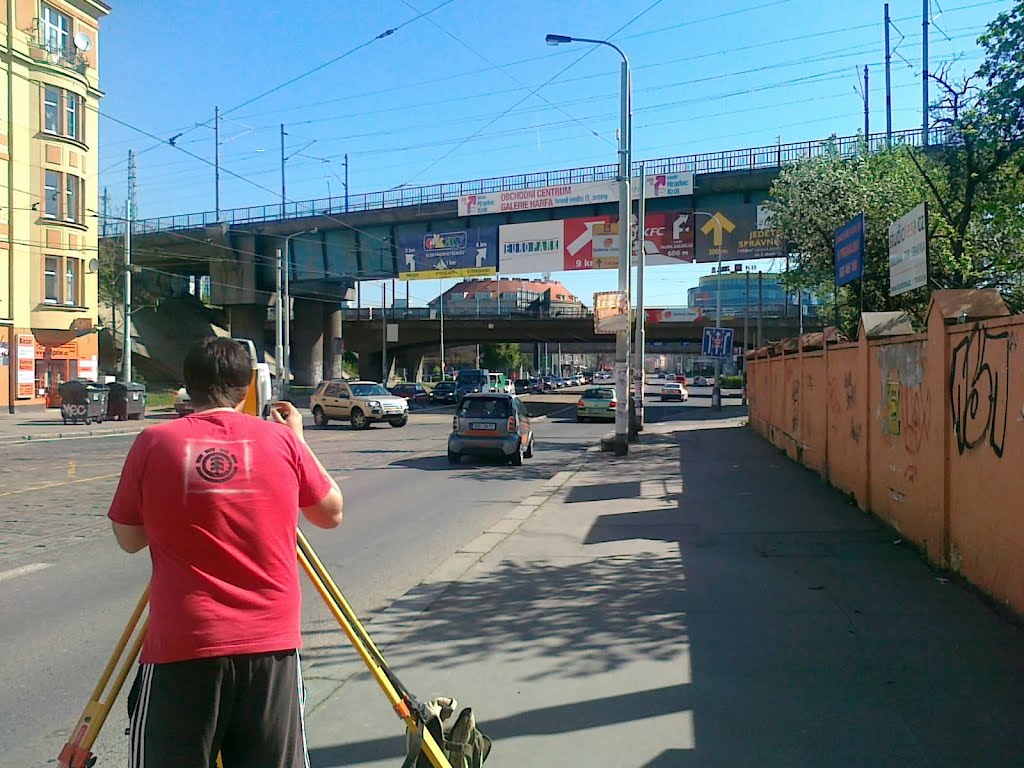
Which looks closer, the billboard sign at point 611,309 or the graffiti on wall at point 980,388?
the graffiti on wall at point 980,388

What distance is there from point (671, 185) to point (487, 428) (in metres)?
21.2

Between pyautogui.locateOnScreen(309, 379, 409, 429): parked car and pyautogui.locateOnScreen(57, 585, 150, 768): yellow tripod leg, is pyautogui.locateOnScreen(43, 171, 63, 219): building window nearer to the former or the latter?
pyautogui.locateOnScreen(309, 379, 409, 429): parked car

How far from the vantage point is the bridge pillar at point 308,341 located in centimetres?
5941

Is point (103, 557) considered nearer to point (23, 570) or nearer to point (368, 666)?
point (23, 570)

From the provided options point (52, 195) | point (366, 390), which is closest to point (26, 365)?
point (52, 195)

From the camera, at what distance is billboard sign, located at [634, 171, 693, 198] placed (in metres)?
→ 35.4

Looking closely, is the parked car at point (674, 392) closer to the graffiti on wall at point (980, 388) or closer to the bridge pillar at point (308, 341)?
the bridge pillar at point (308, 341)

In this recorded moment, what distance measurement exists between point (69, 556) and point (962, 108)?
1384 cm

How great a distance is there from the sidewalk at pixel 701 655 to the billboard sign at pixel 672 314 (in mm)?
46781

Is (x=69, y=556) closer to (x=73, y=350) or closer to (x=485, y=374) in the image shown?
(x=73, y=350)

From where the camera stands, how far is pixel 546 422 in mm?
36062

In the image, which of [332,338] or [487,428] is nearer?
[487,428]

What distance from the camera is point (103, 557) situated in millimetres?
8766

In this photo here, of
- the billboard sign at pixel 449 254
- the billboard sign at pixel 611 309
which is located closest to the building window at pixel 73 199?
the billboard sign at pixel 449 254
